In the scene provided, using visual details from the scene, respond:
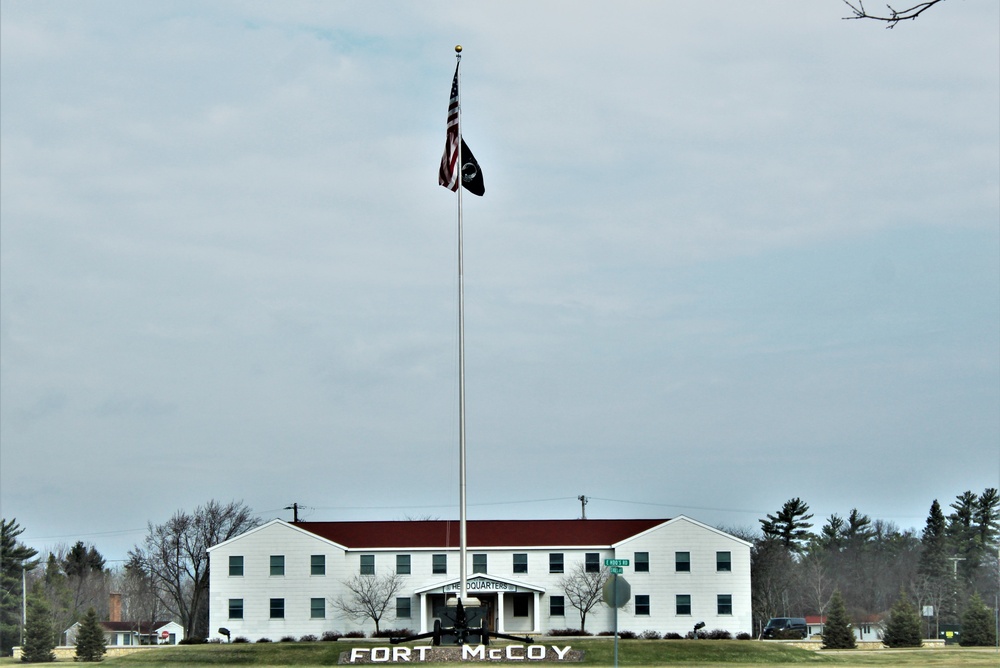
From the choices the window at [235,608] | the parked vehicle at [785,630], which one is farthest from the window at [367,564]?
the parked vehicle at [785,630]

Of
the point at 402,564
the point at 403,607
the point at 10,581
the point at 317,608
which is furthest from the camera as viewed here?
the point at 10,581

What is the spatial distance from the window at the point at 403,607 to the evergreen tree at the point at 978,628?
3288 centimetres

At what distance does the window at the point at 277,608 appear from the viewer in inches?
2778

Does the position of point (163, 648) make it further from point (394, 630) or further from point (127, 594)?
point (127, 594)

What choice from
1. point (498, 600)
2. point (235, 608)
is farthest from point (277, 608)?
point (498, 600)

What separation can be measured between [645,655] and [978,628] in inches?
1052

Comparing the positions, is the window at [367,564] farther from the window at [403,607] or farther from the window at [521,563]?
the window at [521,563]

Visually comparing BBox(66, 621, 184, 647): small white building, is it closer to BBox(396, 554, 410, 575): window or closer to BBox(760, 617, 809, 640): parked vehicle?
BBox(396, 554, 410, 575): window

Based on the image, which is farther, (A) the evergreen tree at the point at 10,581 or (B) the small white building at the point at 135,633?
(B) the small white building at the point at 135,633

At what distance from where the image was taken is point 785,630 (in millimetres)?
74688

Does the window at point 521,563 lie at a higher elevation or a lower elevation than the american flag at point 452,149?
lower

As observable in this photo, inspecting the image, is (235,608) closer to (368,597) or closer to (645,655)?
(368,597)

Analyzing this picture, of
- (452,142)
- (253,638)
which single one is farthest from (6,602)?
(452,142)

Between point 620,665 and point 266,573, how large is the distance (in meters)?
28.3
